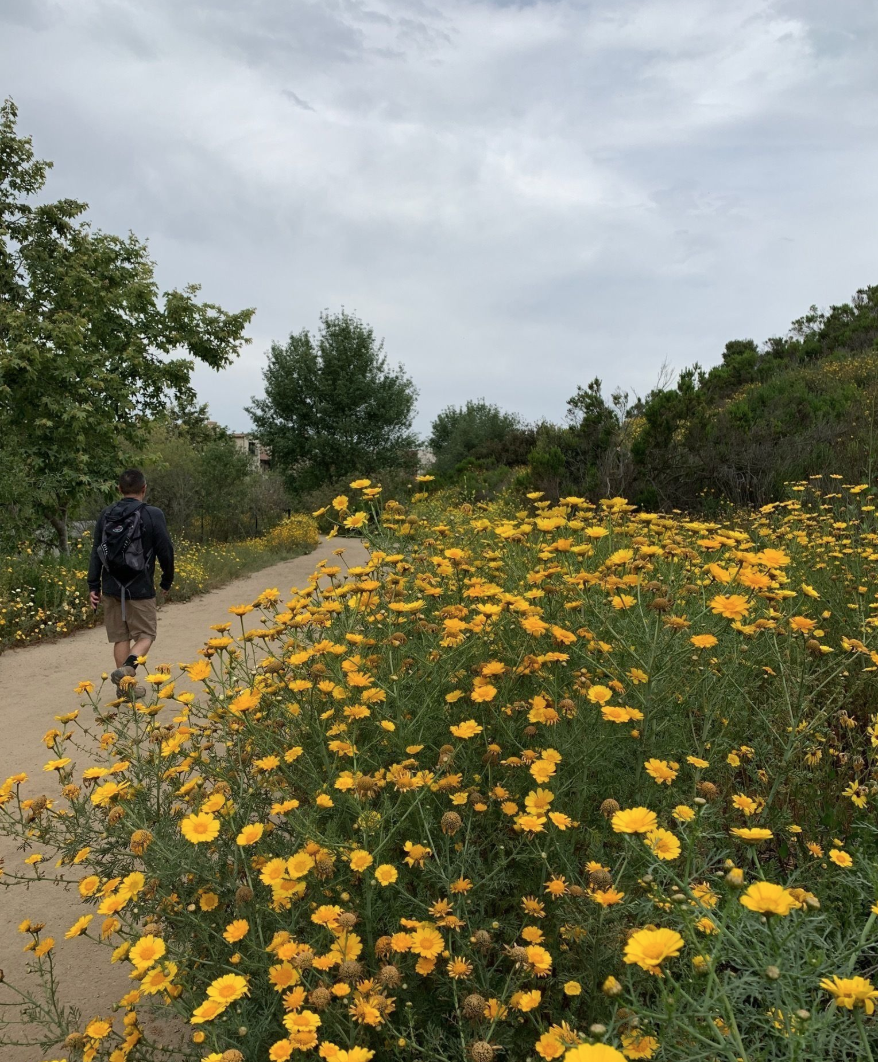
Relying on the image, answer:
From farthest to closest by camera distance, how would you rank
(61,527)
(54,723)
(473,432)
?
(473,432) → (61,527) → (54,723)

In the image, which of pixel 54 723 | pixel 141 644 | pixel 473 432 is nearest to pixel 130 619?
pixel 141 644

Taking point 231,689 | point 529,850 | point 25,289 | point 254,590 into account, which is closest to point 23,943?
point 231,689

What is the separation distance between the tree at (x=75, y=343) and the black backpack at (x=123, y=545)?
6.22 metres

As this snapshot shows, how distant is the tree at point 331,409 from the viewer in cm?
2728

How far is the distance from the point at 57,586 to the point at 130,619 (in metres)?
3.98

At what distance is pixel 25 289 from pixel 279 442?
1527cm

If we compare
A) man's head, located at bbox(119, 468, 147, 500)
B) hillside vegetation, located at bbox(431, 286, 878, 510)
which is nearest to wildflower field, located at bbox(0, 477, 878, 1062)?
man's head, located at bbox(119, 468, 147, 500)

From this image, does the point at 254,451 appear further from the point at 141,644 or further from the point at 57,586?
the point at 141,644

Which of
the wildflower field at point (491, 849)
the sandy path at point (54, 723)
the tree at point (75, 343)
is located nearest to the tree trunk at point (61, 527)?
the tree at point (75, 343)

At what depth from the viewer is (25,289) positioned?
40.9 ft

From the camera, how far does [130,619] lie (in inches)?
201

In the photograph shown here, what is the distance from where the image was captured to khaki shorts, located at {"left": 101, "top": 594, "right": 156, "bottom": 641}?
16.6 feet

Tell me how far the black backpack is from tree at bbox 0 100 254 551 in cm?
622

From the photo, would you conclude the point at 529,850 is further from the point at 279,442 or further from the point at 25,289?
the point at 279,442
